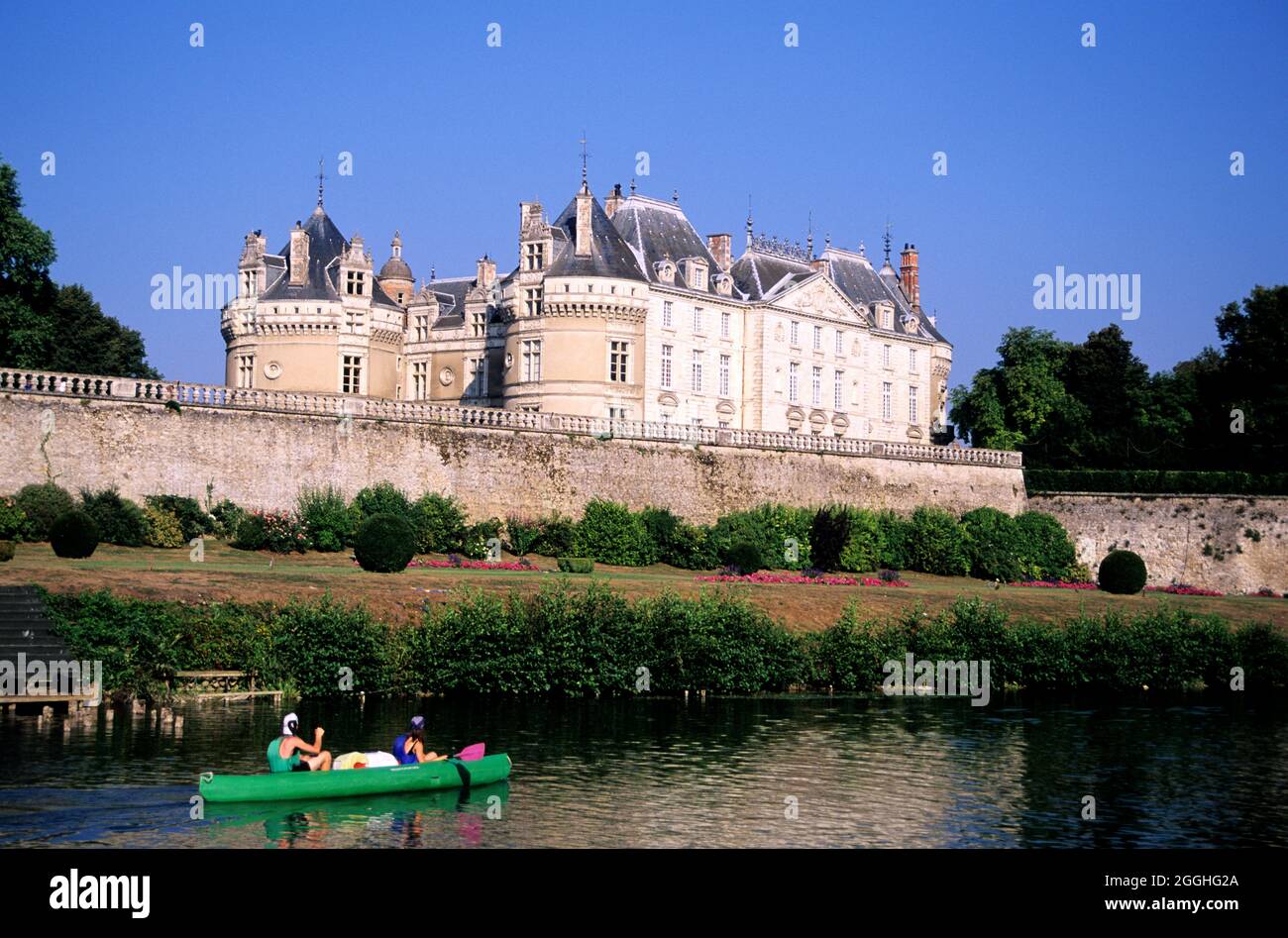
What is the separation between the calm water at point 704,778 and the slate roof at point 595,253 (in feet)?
89.2

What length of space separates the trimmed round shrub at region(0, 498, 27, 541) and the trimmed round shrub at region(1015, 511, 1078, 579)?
36204 millimetres

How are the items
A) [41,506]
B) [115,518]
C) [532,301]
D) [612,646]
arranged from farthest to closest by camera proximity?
[532,301] < [115,518] < [41,506] < [612,646]

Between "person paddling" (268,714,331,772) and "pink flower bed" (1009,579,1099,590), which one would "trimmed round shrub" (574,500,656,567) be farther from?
"person paddling" (268,714,331,772)

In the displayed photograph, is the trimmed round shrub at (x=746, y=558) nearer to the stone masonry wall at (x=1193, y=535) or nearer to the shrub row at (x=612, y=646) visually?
the shrub row at (x=612, y=646)

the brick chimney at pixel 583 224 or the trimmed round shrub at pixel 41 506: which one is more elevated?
the brick chimney at pixel 583 224

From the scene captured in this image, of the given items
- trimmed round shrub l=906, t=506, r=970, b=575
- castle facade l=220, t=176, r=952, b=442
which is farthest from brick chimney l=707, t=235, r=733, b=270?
trimmed round shrub l=906, t=506, r=970, b=575

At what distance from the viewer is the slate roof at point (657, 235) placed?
2494 inches

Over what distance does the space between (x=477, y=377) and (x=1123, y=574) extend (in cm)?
2667

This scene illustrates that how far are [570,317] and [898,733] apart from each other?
30.6 meters

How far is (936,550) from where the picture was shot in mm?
58906

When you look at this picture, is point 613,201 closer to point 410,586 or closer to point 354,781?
point 410,586

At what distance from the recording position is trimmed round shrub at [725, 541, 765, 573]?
5119cm

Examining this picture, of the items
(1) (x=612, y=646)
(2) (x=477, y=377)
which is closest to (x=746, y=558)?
(1) (x=612, y=646)

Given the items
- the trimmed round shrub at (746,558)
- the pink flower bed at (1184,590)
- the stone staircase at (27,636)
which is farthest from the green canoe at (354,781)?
the pink flower bed at (1184,590)
